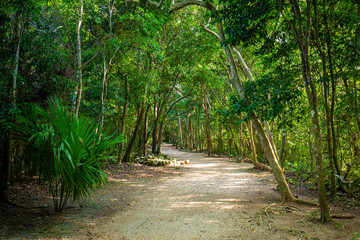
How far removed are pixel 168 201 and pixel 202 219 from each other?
1669mm

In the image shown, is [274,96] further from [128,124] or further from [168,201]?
[128,124]

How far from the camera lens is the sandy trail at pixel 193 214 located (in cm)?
391

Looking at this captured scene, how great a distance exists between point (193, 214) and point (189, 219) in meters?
0.32

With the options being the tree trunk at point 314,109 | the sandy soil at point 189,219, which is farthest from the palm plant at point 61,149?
the tree trunk at point 314,109

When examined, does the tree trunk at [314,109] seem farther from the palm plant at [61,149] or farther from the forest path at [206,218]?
the palm plant at [61,149]

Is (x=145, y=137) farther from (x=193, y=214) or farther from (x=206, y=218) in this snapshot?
(x=206, y=218)

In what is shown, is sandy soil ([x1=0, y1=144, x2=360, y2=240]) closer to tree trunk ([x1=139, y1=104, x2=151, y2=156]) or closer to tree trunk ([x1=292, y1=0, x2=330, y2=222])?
tree trunk ([x1=292, y1=0, x2=330, y2=222])

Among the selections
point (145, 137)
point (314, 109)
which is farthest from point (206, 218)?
point (145, 137)

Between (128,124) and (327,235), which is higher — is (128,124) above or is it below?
above

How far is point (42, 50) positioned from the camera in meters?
6.11

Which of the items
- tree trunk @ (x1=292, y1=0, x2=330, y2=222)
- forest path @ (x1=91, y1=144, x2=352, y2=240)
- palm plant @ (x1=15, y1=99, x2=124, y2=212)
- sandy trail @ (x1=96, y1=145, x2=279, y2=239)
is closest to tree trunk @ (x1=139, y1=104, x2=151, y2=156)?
sandy trail @ (x1=96, y1=145, x2=279, y2=239)

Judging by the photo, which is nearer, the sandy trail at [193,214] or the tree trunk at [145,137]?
the sandy trail at [193,214]

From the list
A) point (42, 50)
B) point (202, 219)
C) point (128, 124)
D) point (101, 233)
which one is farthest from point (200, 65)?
point (101, 233)

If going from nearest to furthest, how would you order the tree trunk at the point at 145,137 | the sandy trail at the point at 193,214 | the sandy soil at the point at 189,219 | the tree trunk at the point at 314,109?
the sandy soil at the point at 189,219, the sandy trail at the point at 193,214, the tree trunk at the point at 314,109, the tree trunk at the point at 145,137
